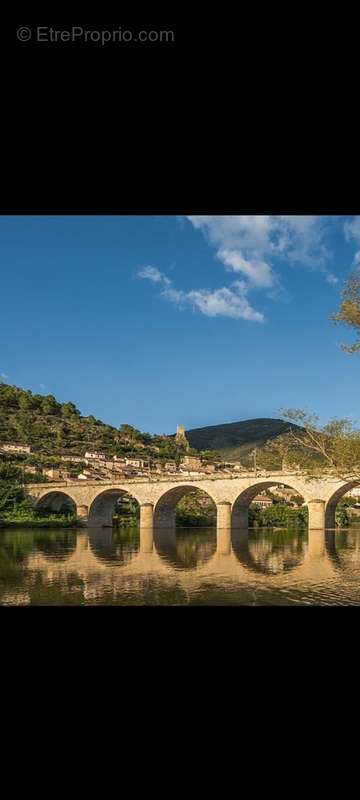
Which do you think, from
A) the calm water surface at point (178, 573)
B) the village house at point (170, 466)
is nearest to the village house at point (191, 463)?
the village house at point (170, 466)

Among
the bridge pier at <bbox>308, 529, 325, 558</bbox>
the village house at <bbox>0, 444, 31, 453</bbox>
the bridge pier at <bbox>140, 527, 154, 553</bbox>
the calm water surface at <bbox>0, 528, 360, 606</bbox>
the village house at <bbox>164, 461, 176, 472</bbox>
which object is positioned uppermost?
the village house at <bbox>0, 444, 31, 453</bbox>

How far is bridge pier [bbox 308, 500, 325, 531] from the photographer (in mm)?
23281

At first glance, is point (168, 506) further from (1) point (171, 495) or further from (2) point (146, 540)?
(2) point (146, 540)

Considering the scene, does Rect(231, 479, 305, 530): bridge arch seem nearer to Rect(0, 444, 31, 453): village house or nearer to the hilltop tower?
Rect(0, 444, 31, 453): village house

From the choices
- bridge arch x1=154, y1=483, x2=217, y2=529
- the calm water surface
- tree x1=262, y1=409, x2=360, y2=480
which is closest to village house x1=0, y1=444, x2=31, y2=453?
bridge arch x1=154, y1=483, x2=217, y2=529

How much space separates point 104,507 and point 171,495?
3893 mm

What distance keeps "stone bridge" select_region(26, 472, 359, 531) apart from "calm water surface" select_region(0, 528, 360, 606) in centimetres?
427

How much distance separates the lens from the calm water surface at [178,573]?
879 cm

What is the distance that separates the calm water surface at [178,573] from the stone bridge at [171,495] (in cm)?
427

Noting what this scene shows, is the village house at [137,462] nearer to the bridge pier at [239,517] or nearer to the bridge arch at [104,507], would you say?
the bridge arch at [104,507]

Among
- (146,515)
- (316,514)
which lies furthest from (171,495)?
(316,514)

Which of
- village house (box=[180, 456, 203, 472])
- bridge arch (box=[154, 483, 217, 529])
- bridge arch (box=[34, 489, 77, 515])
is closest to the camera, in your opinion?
bridge arch (box=[154, 483, 217, 529])
